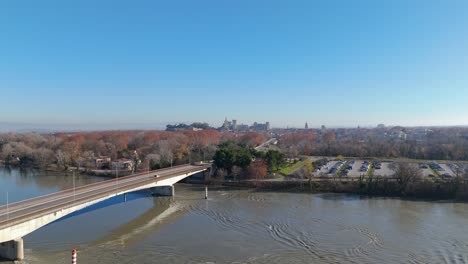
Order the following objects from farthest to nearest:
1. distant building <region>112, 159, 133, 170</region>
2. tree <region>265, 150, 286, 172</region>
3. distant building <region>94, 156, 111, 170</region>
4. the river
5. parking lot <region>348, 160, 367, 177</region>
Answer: distant building <region>94, 156, 111, 170</region>
distant building <region>112, 159, 133, 170</region>
tree <region>265, 150, 286, 172</region>
parking lot <region>348, 160, 367, 177</region>
the river

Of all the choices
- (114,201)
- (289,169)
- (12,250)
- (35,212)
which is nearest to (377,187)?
(289,169)

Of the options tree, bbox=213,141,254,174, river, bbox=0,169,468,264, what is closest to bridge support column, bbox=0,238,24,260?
river, bbox=0,169,468,264

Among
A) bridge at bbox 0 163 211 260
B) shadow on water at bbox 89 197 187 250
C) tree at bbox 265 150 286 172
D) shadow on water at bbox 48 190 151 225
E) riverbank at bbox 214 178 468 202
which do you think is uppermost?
tree at bbox 265 150 286 172

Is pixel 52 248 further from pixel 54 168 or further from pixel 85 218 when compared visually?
pixel 54 168

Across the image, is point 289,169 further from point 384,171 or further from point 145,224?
point 145,224

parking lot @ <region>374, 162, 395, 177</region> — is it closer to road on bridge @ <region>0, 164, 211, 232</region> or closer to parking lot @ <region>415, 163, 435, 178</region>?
parking lot @ <region>415, 163, 435, 178</region>
